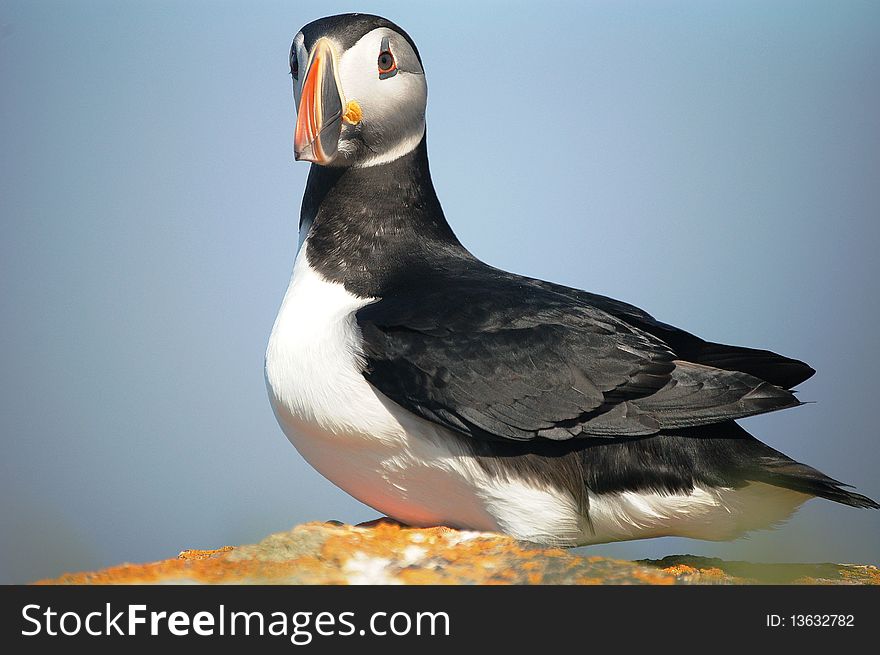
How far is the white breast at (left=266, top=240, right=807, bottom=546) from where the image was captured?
15.7 feet

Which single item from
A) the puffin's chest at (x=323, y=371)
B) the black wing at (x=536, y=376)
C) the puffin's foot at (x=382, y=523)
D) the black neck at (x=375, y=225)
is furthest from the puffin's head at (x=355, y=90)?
the puffin's foot at (x=382, y=523)

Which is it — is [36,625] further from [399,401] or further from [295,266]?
[295,266]

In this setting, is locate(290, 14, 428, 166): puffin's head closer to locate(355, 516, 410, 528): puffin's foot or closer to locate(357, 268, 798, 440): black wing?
locate(357, 268, 798, 440): black wing

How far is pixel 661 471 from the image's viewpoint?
479 centimetres

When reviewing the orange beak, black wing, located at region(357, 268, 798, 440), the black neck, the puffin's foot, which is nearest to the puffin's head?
the orange beak

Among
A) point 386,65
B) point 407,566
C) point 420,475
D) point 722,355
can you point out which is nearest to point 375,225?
point 386,65

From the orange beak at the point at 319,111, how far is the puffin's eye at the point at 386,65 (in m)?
0.27

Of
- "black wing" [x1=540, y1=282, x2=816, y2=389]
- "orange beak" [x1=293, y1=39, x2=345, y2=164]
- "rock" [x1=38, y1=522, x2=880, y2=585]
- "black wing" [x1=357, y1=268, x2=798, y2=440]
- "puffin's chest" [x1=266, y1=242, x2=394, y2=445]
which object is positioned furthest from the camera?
"orange beak" [x1=293, y1=39, x2=345, y2=164]

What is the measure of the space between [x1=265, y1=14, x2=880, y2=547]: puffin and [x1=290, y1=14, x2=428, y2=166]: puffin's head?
2 cm

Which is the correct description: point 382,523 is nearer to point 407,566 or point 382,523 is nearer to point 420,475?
point 420,475

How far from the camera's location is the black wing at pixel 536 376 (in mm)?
4707

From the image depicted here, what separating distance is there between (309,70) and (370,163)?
56 centimetres

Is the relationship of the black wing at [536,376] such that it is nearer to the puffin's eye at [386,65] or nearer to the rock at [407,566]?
the rock at [407,566]

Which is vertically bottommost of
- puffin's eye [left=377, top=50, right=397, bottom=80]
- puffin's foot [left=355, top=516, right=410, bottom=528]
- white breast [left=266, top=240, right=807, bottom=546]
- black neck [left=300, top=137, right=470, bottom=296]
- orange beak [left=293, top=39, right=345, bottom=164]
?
puffin's foot [left=355, top=516, right=410, bottom=528]
